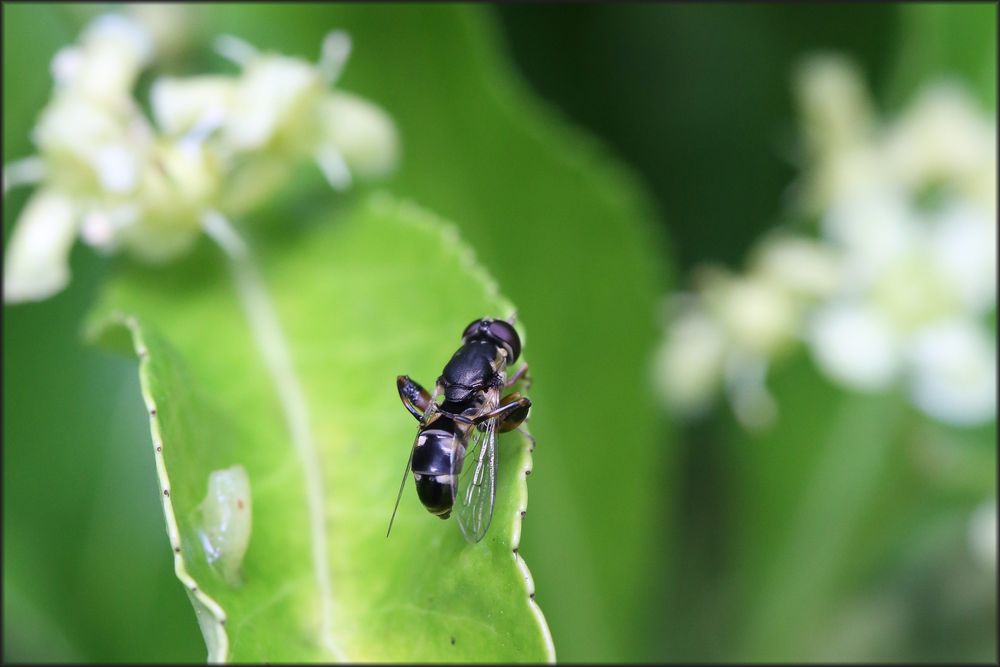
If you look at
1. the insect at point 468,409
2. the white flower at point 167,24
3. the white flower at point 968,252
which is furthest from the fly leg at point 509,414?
the white flower at point 968,252

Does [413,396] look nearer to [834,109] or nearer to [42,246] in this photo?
[42,246]

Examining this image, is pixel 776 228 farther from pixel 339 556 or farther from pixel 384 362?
pixel 339 556

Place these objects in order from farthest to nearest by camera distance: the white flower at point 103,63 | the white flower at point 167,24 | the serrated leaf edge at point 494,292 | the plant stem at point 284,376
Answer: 1. the white flower at point 167,24
2. the white flower at point 103,63
3. the plant stem at point 284,376
4. the serrated leaf edge at point 494,292

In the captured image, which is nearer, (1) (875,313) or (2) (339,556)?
(2) (339,556)

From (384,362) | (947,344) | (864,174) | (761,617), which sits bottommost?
(761,617)

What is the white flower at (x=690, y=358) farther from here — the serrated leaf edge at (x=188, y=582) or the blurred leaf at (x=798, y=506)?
the serrated leaf edge at (x=188, y=582)

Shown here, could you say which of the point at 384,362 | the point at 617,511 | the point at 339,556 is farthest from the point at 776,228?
the point at 339,556

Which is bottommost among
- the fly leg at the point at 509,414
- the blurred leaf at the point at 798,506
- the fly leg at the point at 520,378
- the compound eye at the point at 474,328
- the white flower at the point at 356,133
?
the blurred leaf at the point at 798,506

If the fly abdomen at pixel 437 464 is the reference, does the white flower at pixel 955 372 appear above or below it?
above
